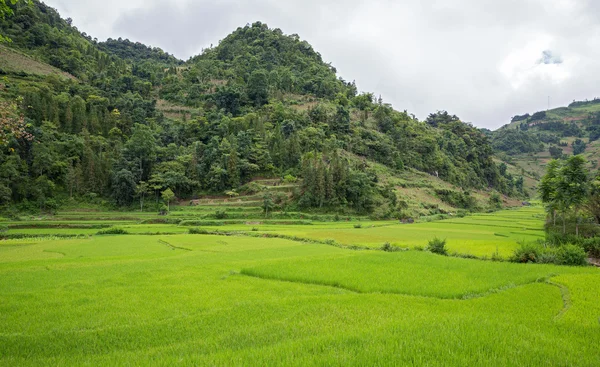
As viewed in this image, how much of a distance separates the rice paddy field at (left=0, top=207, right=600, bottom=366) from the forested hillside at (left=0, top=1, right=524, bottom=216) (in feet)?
80.5

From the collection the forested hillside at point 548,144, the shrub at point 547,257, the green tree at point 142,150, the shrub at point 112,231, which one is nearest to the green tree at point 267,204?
the shrub at point 112,231

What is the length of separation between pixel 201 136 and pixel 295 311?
212 ft

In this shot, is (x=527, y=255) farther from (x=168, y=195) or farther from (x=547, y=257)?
(x=168, y=195)

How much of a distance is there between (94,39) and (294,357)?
186 m

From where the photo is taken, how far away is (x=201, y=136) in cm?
6794

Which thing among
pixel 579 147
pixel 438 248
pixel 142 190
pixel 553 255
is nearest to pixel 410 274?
pixel 438 248

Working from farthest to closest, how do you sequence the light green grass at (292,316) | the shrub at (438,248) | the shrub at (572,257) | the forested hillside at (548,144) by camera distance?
the forested hillside at (548,144)
the shrub at (438,248)
the shrub at (572,257)
the light green grass at (292,316)

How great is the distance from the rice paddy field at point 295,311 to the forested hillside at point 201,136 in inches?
966

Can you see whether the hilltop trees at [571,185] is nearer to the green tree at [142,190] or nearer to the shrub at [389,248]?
the shrub at [389,248]

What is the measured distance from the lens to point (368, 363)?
513 centimetres

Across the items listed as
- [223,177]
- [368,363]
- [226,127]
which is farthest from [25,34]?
[368,363]

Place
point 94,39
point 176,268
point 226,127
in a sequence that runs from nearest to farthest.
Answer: point 176,268, point 226,127, point 94,39

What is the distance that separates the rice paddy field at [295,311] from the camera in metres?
5.78

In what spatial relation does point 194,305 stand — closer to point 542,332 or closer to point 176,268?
→ point 176,268
